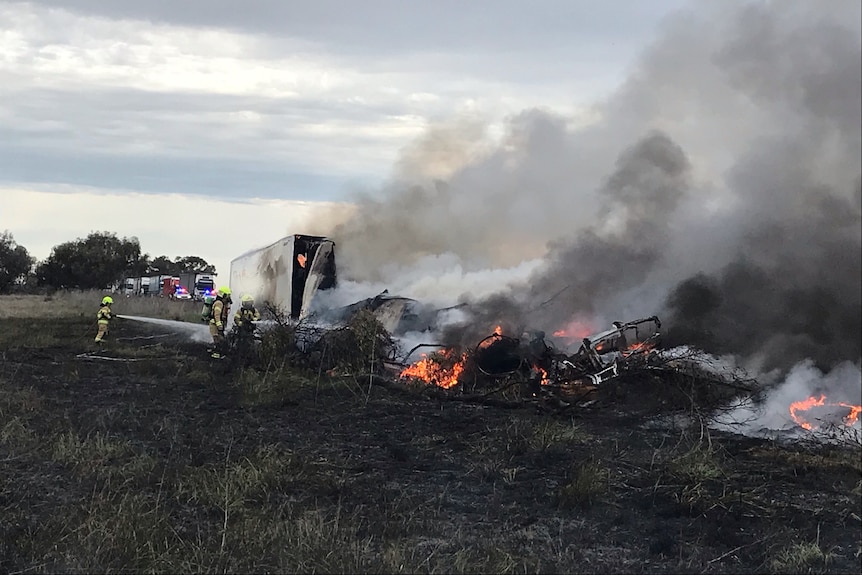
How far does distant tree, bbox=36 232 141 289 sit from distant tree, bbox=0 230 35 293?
39.5 inches

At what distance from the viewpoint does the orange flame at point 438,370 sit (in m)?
12.1

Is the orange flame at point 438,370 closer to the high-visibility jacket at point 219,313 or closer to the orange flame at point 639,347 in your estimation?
the orange flame at point 639,347

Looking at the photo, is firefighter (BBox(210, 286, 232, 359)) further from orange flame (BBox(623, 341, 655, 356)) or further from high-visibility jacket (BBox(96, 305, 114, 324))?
orange flame (BBox(623, 341, 655, 356))

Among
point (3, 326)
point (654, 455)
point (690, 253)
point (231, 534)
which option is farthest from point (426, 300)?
point (3, 326)

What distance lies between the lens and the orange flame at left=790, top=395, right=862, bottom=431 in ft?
25.8

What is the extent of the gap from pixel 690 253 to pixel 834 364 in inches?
139

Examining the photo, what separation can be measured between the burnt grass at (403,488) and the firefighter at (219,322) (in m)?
4.23

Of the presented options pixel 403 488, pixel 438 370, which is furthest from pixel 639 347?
pixel 403 488

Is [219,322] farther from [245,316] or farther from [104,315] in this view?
[104,315]

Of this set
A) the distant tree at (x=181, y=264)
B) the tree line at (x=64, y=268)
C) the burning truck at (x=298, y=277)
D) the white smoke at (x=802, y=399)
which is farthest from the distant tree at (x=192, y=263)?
the white smoke at (x=802, y=399)

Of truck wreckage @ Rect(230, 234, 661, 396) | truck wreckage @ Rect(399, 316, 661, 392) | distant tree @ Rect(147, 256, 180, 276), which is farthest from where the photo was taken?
distant tree @ Rect(147, 256, 180, 276)

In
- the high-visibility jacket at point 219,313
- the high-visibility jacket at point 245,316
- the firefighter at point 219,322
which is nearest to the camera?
the high-visibility jacket at point 245,316

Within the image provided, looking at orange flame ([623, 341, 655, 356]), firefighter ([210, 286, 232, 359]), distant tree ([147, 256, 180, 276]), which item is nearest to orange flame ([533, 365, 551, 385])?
orange flame ([623, 341, 655, 356])

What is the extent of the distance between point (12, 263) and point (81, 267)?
16.7 feet
